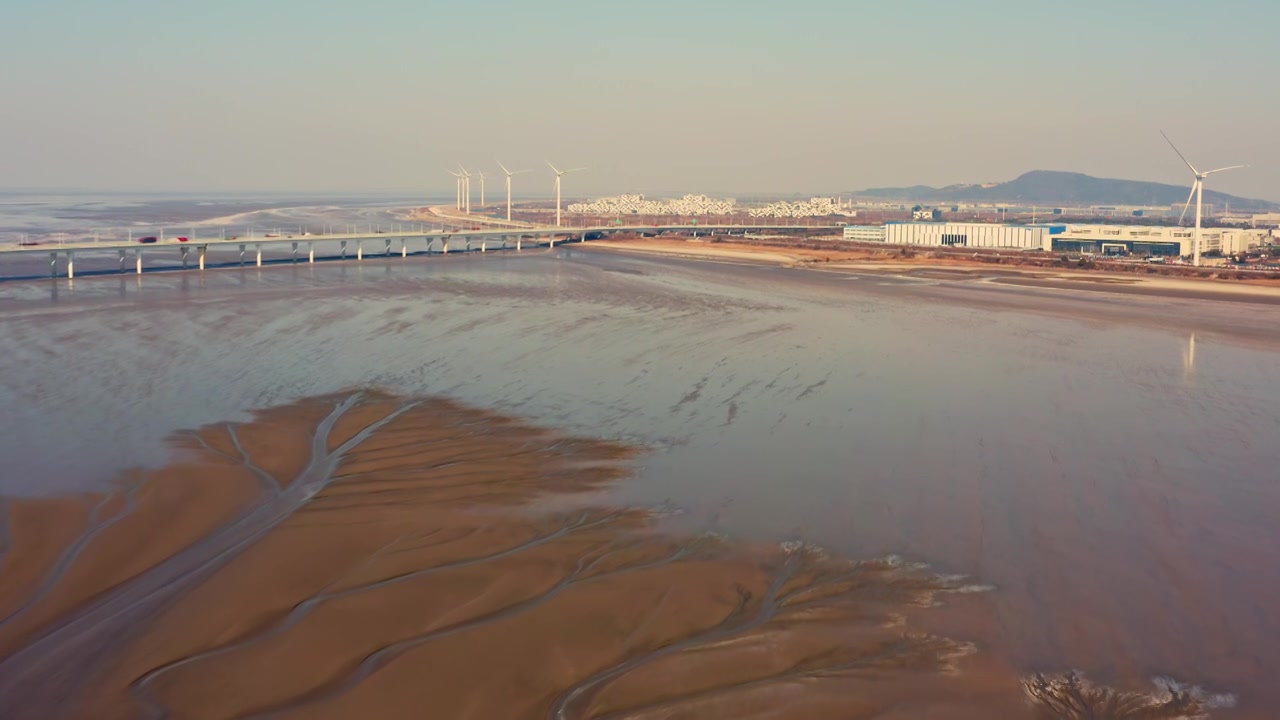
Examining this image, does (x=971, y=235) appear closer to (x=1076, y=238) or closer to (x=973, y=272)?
(x=1076, y=238)

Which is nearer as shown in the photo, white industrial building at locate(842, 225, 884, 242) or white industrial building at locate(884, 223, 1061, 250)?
white industrial building at locate(884, 223, 1061, 250)

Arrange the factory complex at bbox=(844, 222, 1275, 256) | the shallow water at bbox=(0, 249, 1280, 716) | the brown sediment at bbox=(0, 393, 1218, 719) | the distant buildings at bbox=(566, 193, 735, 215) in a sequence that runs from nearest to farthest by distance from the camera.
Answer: the brown sediment at bbox=(0, 393, 1218, 719) < the shallow water at bbox=(0, 249, 1280, 716) < the factory complex at bbox=(844, 222, 1275, 256) < the distant buildings at bbox=(566, 193, 735, 215)

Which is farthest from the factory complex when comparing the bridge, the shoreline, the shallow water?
the shallow water

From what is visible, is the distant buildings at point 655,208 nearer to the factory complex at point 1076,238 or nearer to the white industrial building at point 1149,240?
the factory complex at point 1076,238

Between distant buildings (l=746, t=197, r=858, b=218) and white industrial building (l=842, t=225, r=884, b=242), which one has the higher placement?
distant buildings (l=746, t=197, r=858, b=218)

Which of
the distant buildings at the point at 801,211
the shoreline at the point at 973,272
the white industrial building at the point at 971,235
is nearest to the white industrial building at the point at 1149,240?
the white industrial building at the point at 971,235

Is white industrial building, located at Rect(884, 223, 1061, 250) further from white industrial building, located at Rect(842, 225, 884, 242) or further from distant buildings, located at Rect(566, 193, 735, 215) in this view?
distant buildings, located at Rect(566, 193, 735, 215)
